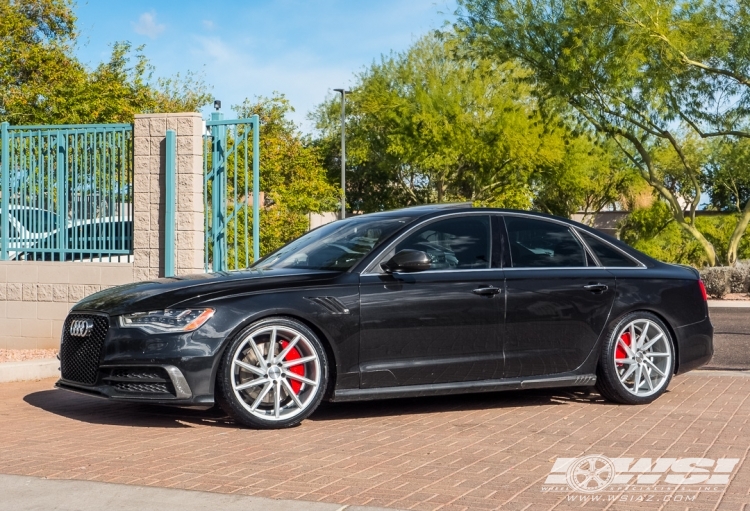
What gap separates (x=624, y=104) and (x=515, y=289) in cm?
2426

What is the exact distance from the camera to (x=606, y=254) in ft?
28.2

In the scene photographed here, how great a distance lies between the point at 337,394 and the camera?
7316 millimetres

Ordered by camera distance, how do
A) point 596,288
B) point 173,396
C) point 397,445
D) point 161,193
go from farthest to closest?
point 161,193, point 596,288, point 173,396, point 397,445

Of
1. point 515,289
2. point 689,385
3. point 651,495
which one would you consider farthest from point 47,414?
point 689,385

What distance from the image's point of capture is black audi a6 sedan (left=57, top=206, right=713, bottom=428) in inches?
277

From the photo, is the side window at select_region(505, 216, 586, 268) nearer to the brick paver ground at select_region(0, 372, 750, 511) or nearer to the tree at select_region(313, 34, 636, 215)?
the brick paver ground at select_region(0, 372, 750, 511)

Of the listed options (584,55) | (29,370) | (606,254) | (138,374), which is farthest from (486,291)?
(584,55)

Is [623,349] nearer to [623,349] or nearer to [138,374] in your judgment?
[623,349]

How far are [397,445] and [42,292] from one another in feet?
25.3

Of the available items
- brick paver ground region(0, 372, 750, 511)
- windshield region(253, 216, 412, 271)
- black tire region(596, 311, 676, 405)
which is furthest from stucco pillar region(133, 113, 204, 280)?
black tire region(596, 311, 676, 405)

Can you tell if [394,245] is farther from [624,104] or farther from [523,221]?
[624,104]

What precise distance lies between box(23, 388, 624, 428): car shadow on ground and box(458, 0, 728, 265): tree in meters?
21.2

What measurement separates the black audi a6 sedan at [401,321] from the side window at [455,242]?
0.03 ft

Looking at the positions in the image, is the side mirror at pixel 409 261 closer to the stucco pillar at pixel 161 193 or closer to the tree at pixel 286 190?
the stucco pillar at pixel 161 193
